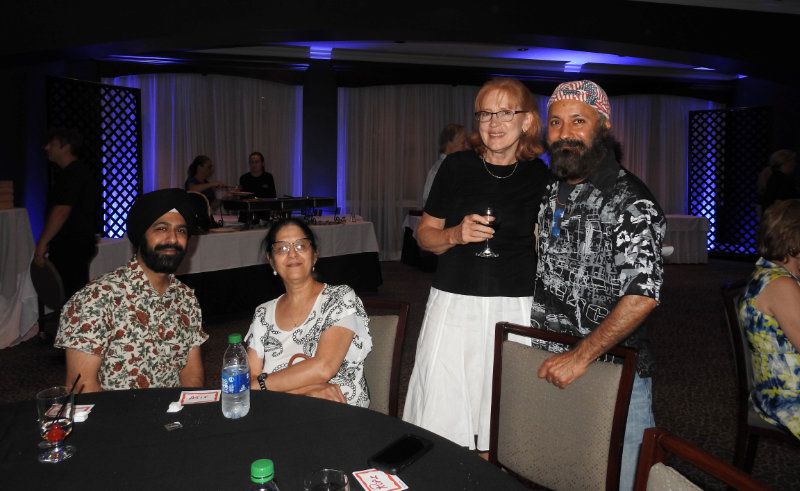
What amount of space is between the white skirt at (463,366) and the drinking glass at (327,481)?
92 cm

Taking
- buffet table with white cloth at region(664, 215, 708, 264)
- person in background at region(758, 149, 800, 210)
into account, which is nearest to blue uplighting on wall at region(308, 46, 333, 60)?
buffet table with white cloth at region(664, 215, 708, 264)

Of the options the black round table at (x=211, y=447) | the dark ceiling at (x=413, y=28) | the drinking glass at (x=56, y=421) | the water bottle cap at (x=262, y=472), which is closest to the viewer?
the water bottle cap at (x=262, y=472)

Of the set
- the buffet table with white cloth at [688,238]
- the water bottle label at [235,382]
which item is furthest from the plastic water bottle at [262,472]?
the buffet table with white cloth at [688,238]

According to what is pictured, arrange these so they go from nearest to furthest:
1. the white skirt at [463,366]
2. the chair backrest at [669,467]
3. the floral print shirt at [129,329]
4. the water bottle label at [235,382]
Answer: the chair backrest at [669,467] < the water bottle label at [235,382] < the floral print shirt at [129,329] < the white skirt at [463,366]

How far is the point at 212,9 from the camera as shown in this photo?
5.40m

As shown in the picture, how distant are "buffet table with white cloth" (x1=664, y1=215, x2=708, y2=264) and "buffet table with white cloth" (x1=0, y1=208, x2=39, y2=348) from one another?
830 centimetres

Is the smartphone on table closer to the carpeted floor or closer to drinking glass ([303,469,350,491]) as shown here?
drinking glass ([303,469,350,491])

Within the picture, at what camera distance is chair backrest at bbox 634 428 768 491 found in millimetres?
1015

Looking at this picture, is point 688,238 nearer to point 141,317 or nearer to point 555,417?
point 555,417

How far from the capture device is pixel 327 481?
1193 millimetres

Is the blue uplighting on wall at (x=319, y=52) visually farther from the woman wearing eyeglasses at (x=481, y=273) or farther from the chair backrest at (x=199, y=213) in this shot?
the woman wearing eyeglasses at (x=481, y=273)

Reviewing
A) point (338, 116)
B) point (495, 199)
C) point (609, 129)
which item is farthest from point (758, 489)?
point (338, 116)

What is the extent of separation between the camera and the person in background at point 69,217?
4.61m

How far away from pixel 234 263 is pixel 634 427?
4.45 meters
